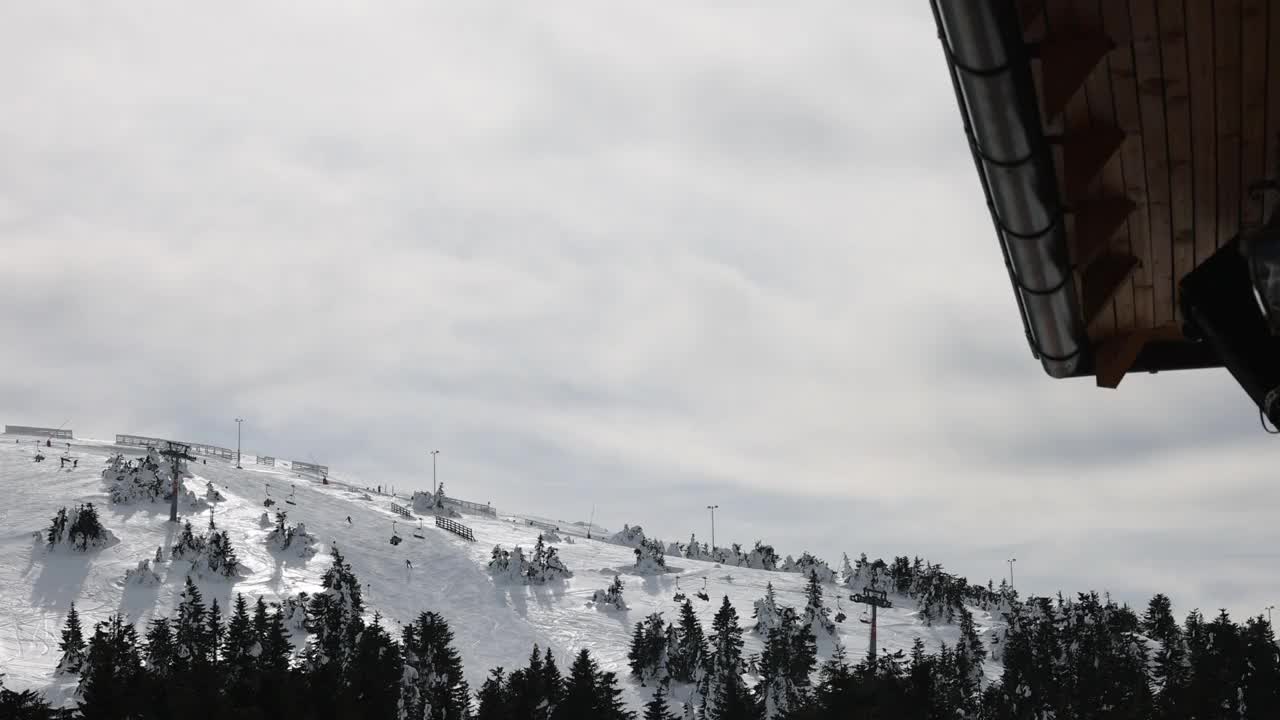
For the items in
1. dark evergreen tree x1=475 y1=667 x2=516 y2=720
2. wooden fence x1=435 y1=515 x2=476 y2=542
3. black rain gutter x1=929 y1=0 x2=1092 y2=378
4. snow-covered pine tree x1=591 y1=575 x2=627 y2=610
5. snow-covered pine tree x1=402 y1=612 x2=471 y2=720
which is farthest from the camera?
wooden fence x1=435 y1=515 x2=476 y2=542

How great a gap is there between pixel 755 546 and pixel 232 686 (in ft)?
310

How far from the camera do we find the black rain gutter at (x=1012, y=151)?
4.60 m

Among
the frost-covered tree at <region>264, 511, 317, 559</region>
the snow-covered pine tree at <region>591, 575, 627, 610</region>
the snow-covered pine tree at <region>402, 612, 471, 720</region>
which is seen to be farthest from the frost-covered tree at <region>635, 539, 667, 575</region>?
the snow-covered pine tree at <region>402, 612, 471, 720</region>

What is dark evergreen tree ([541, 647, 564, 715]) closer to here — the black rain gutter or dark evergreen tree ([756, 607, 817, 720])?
dark evergreen tree ([756, 607, 817, 720])

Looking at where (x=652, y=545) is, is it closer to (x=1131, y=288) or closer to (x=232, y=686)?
(x=232, y=686)

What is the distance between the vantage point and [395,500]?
130125 mm

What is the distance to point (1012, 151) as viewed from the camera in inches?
213

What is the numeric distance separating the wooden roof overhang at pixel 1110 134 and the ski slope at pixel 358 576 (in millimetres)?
66600

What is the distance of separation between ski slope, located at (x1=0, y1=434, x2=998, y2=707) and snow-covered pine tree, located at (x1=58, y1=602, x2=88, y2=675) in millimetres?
863

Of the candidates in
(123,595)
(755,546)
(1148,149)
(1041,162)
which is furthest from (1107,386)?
(755,546)

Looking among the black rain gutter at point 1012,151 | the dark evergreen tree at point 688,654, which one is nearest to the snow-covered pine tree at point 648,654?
the dark evergreen tree at point 688,654

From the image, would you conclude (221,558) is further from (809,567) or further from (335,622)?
(809,567)

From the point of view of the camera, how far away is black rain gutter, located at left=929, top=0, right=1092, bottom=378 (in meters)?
4.60

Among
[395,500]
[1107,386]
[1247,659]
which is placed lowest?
[1247,659]
